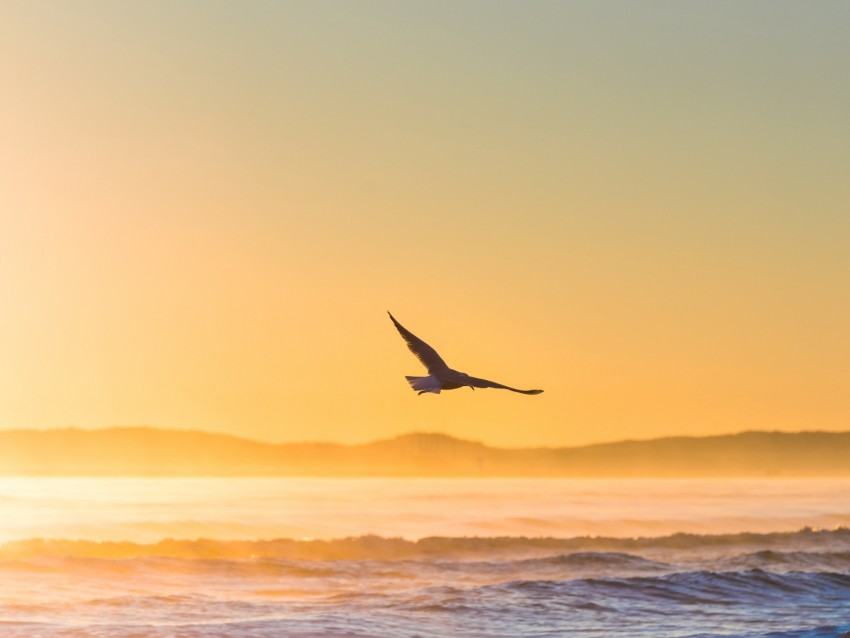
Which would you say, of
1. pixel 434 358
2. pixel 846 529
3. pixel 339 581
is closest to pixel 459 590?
pixel 339 581

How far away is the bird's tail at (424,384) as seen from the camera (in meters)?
14.4

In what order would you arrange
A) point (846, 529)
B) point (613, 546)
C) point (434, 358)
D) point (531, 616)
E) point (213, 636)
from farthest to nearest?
point (846, 529) < point (613, 546) < point (531, 616) < point (213, 636) < point (434, 358)

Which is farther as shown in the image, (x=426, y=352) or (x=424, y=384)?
(x=426, y=352)

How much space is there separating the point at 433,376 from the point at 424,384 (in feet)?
1.79

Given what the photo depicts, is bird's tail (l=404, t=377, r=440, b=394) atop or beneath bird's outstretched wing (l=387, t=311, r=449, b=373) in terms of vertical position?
beneath

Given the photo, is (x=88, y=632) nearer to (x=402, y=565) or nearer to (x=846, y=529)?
(x=402, y=565)

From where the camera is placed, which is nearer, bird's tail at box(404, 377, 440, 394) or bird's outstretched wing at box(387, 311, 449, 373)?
bird's tail at box(404, 377, 440, 394)

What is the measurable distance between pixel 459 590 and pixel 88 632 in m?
14.0

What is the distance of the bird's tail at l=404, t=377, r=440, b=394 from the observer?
14359 millimetres

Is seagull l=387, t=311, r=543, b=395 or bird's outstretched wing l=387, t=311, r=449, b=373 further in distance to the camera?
bird's outstretched wing l=387, t=311, r=449, b=373

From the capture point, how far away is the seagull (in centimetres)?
1450

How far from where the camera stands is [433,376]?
15164 millimetres

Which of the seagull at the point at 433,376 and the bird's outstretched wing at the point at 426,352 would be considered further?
the bird's outstretched wing at the point at 426,352

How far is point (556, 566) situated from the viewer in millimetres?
50156
